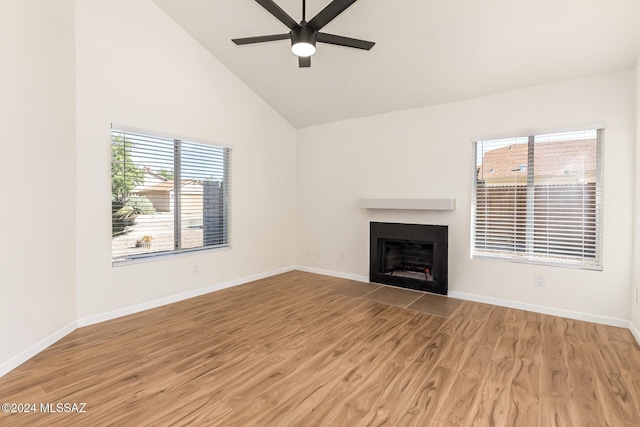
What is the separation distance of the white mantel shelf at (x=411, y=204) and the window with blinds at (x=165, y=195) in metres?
2.16

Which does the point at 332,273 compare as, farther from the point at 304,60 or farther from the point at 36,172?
the point at 36,172

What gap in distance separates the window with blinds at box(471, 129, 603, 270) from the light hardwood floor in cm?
80

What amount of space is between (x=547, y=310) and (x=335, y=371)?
9.10ft

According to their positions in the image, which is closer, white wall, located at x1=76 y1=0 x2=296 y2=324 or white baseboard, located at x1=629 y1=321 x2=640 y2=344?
white baseboard, located at x1=629 y1=321 x2=640 y2=344

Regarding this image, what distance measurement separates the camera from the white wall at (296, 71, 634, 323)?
10.6 feet

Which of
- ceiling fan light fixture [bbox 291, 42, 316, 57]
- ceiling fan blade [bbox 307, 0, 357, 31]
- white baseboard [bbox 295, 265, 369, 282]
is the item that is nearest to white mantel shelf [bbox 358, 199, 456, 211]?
white baseboard [bbox 295, 265, 369, 282]

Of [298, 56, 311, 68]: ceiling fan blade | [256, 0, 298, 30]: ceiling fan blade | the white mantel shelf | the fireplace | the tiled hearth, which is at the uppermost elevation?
[256, 0, 298, 30]: ceiling fan blade

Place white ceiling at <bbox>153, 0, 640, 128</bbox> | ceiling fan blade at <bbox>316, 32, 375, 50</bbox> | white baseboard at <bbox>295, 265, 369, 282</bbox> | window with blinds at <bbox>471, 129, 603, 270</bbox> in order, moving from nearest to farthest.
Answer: ceiling fan blade at <bbox>316, 32, 375, 50</bbox>, white ceiling at <bbox>153, 0, 640, 128</bbox>, window with blinds at <bbox>471, 129, 603, 270</bbox>, white baseboard at <bbox>295, 265, 369, 282</bbox>

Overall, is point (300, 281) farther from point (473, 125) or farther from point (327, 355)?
point (473, 125)

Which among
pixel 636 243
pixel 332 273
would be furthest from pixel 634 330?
pixel 332 273

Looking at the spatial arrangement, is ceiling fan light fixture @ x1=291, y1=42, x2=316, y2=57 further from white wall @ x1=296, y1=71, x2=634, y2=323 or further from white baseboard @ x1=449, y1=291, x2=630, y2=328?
white baseboard @ x1=449, y1=291, x2=630, y2=328

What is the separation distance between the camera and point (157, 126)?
12.3 ft

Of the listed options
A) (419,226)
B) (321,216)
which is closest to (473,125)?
(419,226)

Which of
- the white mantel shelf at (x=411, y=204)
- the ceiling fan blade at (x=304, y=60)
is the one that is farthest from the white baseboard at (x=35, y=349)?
the white mantel shelf at (x=411, y=204)
